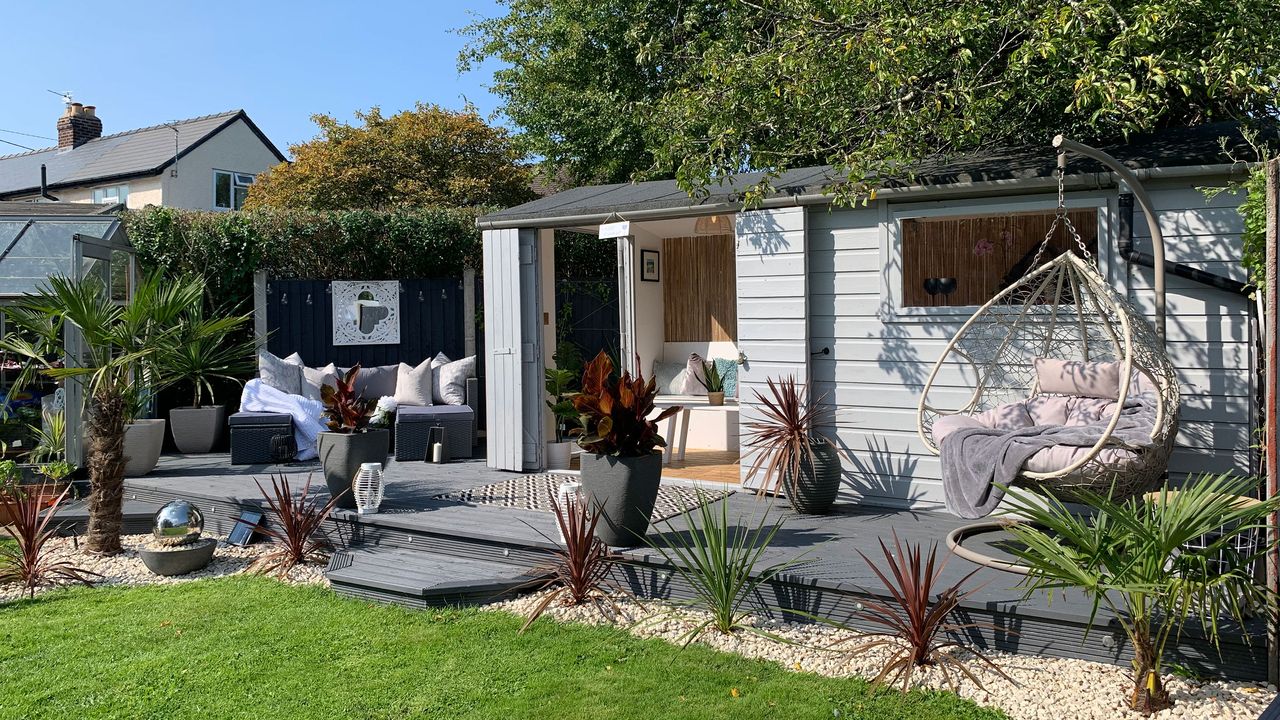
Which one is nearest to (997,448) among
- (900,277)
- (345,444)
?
(900,277)

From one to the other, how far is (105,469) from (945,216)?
5.66m

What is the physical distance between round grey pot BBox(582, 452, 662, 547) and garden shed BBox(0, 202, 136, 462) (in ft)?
17.7

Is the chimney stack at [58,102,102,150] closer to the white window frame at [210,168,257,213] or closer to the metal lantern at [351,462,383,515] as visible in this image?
the white window frame at [210,168,257,213]

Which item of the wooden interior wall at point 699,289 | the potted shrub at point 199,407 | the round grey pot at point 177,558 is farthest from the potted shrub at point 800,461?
the potted shrub at point 199,407

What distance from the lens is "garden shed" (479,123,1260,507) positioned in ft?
18.2

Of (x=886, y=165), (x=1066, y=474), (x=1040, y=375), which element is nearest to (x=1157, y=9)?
(x=886, y=165)

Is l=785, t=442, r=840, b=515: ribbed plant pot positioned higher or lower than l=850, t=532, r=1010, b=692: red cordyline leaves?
higher

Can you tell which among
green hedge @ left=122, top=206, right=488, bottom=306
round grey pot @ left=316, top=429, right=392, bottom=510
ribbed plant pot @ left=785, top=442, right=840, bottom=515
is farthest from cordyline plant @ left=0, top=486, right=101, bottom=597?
green hedge @ left=122, top=206, right=488, bottom=306

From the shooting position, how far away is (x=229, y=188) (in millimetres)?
22047

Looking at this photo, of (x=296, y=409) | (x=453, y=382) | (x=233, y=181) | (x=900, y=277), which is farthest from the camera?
(x=233, y=181)

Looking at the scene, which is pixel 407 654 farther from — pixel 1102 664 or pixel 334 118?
pixel 334 118

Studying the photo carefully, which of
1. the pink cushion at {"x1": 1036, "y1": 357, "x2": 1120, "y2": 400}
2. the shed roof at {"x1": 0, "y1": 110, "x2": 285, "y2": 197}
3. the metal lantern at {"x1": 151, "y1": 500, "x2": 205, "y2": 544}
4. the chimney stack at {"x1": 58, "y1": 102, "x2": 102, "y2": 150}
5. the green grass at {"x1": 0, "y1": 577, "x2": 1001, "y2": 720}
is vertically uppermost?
the chimney stack at {"x1": 58, "y1": 102, "x2": 102, "y2": 150}

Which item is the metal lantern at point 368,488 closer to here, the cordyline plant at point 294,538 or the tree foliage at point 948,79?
the cordyline plant at point 294,538

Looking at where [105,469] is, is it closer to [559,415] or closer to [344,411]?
[344,411]
